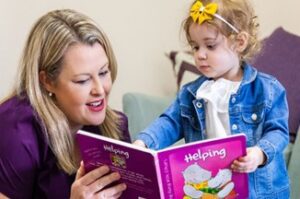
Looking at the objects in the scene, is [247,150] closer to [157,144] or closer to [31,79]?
[157,144]

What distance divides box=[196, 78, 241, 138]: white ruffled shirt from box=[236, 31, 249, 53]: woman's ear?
96mm

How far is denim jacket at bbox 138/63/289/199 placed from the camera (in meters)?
1.36

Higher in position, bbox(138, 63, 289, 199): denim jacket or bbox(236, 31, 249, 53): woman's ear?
bbox(236, 31, 249, 53): woman's ear

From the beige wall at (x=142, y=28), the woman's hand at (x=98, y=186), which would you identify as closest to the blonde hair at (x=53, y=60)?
the woman's hand at (x=98, y=186)

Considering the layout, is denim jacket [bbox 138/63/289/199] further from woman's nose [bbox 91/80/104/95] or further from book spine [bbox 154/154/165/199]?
book spine [bbox 154/154/165/199]

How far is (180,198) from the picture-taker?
119cm

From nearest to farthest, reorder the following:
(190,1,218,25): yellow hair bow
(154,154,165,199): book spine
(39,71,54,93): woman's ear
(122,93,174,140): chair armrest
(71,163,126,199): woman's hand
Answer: (154,154,165,199): book spine < (71,163,126,199): woman's hand < (190,1,218,25): yellow hair bow < (39,71,54,93): woman's ear < (122,93,174,140): chair armrest

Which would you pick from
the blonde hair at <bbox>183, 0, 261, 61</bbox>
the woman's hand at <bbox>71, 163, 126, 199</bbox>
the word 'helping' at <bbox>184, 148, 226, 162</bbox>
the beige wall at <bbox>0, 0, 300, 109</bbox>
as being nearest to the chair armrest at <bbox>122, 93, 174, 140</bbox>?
the beige wall at <bbox>0, 0, 300, 109</bbox>

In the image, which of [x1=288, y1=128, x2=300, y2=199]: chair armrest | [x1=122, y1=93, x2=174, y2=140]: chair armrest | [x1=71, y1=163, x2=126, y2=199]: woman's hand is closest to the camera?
[x1=71, y1=163, x2=126, y2=199]: woman's hand

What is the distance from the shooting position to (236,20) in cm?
139

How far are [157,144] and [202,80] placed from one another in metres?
0.22

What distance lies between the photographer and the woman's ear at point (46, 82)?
146 centimetres

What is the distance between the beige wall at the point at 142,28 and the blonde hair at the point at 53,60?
2.90 ft

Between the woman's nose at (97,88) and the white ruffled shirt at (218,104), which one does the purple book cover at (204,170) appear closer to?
the white ruffled shirt at (218,104)
